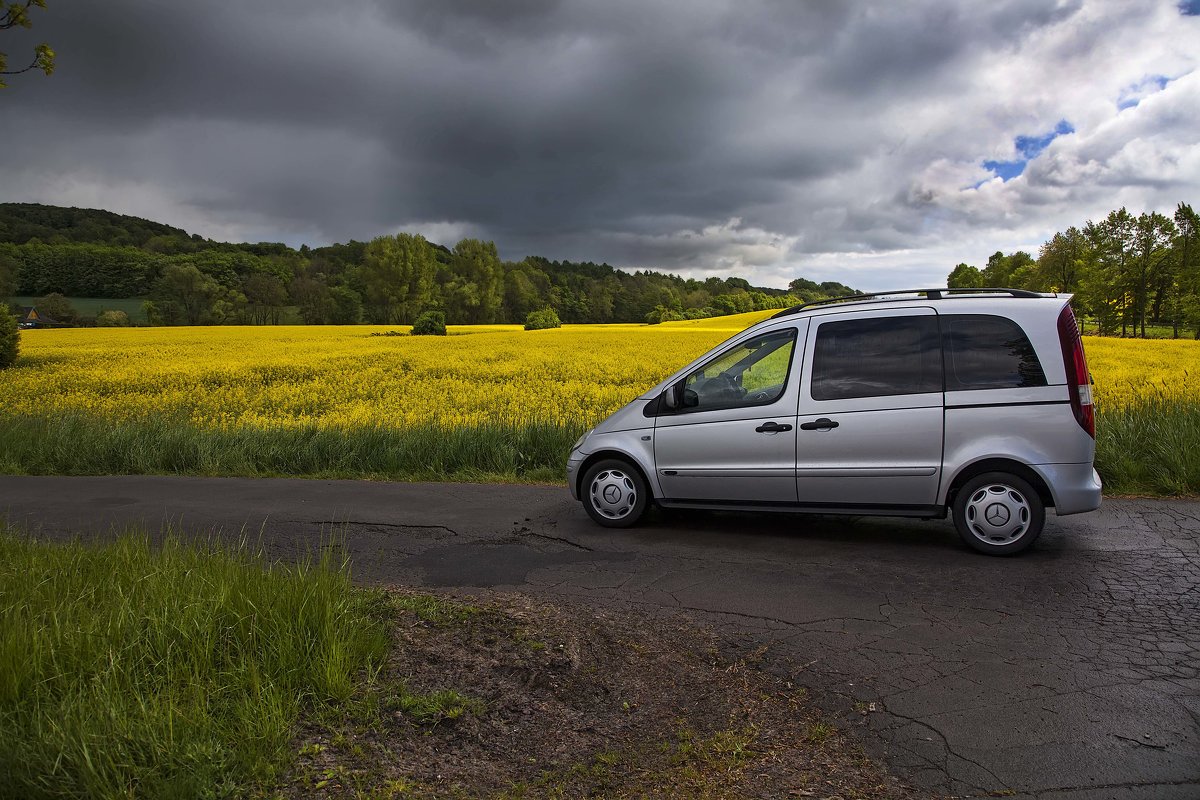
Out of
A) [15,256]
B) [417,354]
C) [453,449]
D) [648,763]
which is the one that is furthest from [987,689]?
A: [15,256]

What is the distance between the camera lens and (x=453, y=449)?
1020cm

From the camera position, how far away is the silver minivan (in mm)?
5340

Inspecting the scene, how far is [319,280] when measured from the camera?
196ft

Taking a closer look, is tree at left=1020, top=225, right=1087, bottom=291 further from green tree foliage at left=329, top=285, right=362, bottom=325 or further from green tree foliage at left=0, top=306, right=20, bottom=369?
green tree foliage at left=0, top=306, right=20, bottom=369

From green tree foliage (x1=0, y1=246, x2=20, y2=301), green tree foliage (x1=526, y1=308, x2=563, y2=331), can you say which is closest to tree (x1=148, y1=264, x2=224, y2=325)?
green tree foliage (x1=0, y1=246, x2=20, y2=301)

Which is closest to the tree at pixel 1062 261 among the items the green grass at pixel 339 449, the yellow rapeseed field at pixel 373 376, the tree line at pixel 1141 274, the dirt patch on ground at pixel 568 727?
the tree line at pixel 1141 274

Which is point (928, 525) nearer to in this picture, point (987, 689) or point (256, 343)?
point (987, 689)

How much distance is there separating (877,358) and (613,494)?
2484 mm

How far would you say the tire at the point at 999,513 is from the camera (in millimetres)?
5371

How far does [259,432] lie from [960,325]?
33.8 feet

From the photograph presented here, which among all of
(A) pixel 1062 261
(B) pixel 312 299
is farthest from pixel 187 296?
(A) pixel 1062 261

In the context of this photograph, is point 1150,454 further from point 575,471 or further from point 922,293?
point 575,471

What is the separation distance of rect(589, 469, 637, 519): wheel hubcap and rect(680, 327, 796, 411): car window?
87 centimetres

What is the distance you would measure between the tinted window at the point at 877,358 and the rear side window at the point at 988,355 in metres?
0.11
